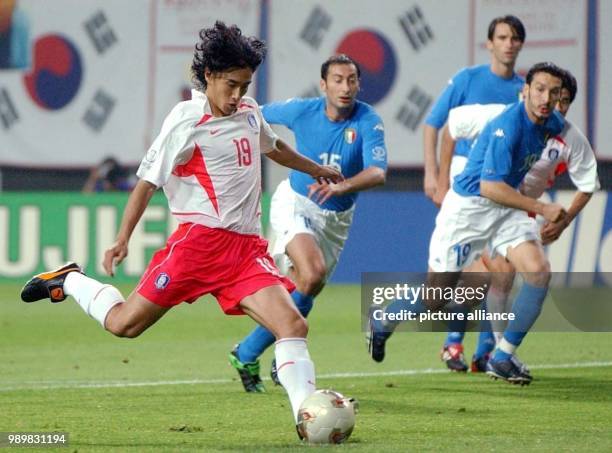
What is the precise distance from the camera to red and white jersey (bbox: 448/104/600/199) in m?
9.31

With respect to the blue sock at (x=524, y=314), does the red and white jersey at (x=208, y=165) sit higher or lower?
higher

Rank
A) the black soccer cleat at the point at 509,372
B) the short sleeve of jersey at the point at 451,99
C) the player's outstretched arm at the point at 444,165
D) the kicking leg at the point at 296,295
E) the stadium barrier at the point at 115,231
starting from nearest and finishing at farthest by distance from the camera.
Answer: the kicking leg at the point at 296,295 → the black soccer cleat at the point at 509,372 → the player's outstretched arm at the point at 444,165 → the short sleeve of jersey at the point at 451,99 → the stadium barrier at the point at 115,231

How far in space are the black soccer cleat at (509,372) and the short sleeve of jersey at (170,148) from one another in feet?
10.2

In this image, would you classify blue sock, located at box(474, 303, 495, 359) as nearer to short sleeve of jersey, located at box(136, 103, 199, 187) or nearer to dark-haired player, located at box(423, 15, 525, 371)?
dark-haired player, located at box(423, 15, 525, 371)

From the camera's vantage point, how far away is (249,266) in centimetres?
696

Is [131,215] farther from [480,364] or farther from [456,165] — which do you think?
[456,165]

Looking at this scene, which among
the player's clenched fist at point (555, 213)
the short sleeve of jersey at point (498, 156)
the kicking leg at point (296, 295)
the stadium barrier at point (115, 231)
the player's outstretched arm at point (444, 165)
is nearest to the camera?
the player's clenched fist at point (555, 213)

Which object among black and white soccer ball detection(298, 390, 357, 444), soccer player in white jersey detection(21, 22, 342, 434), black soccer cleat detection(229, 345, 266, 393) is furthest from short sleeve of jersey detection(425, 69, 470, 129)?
black and white soccer ball detection(298, 390, 357, 444)

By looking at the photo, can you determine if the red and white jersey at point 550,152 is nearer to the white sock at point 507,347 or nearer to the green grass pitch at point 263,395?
the white sock at point 507,347

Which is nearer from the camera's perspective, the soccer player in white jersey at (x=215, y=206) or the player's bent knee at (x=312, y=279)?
the soccer player in white jersey at (x=215, y=206)

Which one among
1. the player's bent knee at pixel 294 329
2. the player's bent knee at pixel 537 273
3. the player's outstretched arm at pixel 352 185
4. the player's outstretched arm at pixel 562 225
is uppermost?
the player's outstretched arm at pixel 352 185

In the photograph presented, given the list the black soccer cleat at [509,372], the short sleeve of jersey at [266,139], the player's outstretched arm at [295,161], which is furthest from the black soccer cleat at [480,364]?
the short sleeve of jersey at [266,139]

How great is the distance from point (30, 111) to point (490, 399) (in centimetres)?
1111

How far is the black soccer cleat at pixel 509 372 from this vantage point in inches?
359
